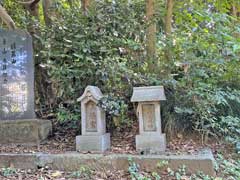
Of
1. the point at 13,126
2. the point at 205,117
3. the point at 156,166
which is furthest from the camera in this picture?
the point at 13,126

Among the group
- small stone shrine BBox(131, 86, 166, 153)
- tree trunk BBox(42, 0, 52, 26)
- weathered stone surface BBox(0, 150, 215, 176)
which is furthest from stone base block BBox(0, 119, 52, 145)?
tree trunk BBox(42, 0, 52, 26)

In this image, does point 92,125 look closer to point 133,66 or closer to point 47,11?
point 133,66

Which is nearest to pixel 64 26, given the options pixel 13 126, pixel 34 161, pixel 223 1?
pixel 13 126

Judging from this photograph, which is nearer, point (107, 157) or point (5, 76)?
point (107, 157)

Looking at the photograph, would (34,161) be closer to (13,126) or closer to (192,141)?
(13,126)

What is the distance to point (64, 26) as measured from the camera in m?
4.45

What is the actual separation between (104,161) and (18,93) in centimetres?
172

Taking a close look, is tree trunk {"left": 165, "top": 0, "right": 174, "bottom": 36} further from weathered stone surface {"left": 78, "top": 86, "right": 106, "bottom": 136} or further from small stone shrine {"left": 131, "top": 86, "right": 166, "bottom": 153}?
weathered stone surface {"left": 78, "top": 86, "right": 106, "bottom": 136}

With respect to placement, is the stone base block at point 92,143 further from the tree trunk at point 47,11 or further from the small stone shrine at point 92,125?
the tree trunk at point 47,11

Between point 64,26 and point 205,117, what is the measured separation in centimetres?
239

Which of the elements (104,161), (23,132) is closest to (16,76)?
(23,132)

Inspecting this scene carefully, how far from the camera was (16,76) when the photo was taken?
13.7ft

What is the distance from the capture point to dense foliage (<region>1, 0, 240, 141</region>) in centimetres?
390

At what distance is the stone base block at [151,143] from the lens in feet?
11.2
